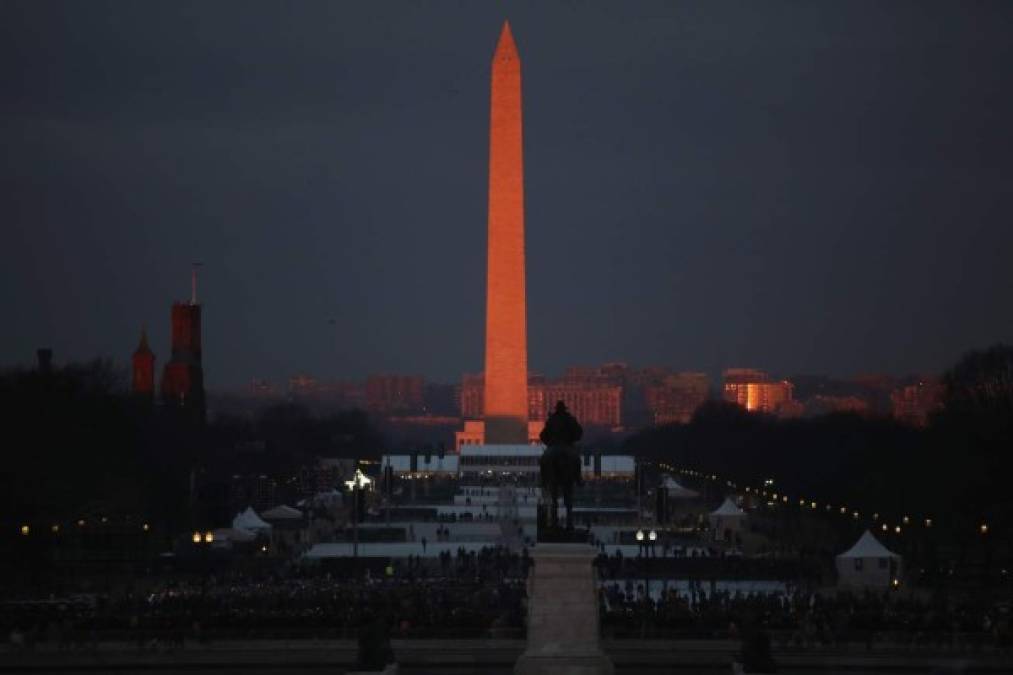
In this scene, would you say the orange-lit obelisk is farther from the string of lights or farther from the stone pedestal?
the stone pedestal

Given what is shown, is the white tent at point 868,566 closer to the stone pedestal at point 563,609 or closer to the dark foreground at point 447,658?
the dark foreground at point 447,658

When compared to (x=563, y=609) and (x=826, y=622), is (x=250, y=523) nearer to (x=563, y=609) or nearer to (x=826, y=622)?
(x=826, y=622)

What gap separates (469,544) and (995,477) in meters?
16.8

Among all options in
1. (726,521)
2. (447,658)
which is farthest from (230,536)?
(447,658)

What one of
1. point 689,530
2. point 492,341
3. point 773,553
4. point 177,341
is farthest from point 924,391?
point 773,553

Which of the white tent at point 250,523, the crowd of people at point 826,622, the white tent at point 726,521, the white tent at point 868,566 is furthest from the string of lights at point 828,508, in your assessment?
the white tent at point 250,523

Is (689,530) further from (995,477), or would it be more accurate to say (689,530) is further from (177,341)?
(177,341)

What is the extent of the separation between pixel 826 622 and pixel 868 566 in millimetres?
14037

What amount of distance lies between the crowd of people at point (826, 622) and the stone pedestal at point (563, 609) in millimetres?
9677

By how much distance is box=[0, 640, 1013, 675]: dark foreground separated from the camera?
3644cm

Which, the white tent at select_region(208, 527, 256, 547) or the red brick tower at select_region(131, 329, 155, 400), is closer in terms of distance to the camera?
the white tent at select_region(208, 527, 256, 547)

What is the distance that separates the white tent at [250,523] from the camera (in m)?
67.4

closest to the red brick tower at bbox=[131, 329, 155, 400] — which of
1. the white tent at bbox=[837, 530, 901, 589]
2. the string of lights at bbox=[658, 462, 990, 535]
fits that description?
the string of lights at bbox=[658, 462, 990, 535]

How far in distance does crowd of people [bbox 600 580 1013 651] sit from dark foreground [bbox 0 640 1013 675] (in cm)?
34
